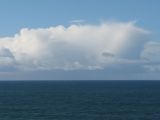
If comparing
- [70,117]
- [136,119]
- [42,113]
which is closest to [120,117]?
[136,119]

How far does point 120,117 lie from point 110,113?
8.30 meters

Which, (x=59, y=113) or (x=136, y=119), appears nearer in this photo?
(x=136, y=119)

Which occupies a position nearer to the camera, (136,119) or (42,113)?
(136,119)

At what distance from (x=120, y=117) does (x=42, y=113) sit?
67.7 feet

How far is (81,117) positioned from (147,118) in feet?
49.5

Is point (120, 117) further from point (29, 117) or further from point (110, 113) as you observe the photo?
point (29, 117)

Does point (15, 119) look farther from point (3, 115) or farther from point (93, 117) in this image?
point (93, 117)

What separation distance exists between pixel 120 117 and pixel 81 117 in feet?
29.7

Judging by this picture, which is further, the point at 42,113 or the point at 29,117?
the point at 42,113

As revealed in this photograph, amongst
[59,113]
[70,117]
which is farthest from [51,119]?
[59,113]

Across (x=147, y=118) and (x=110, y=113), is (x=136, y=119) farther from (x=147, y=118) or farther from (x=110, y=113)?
(x=110, y=113)

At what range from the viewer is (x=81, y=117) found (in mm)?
90938

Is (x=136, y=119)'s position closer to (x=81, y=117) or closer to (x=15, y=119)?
(x=81, y=117)

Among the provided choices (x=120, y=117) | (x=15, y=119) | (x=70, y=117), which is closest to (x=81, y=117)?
(x=70, y=117)
